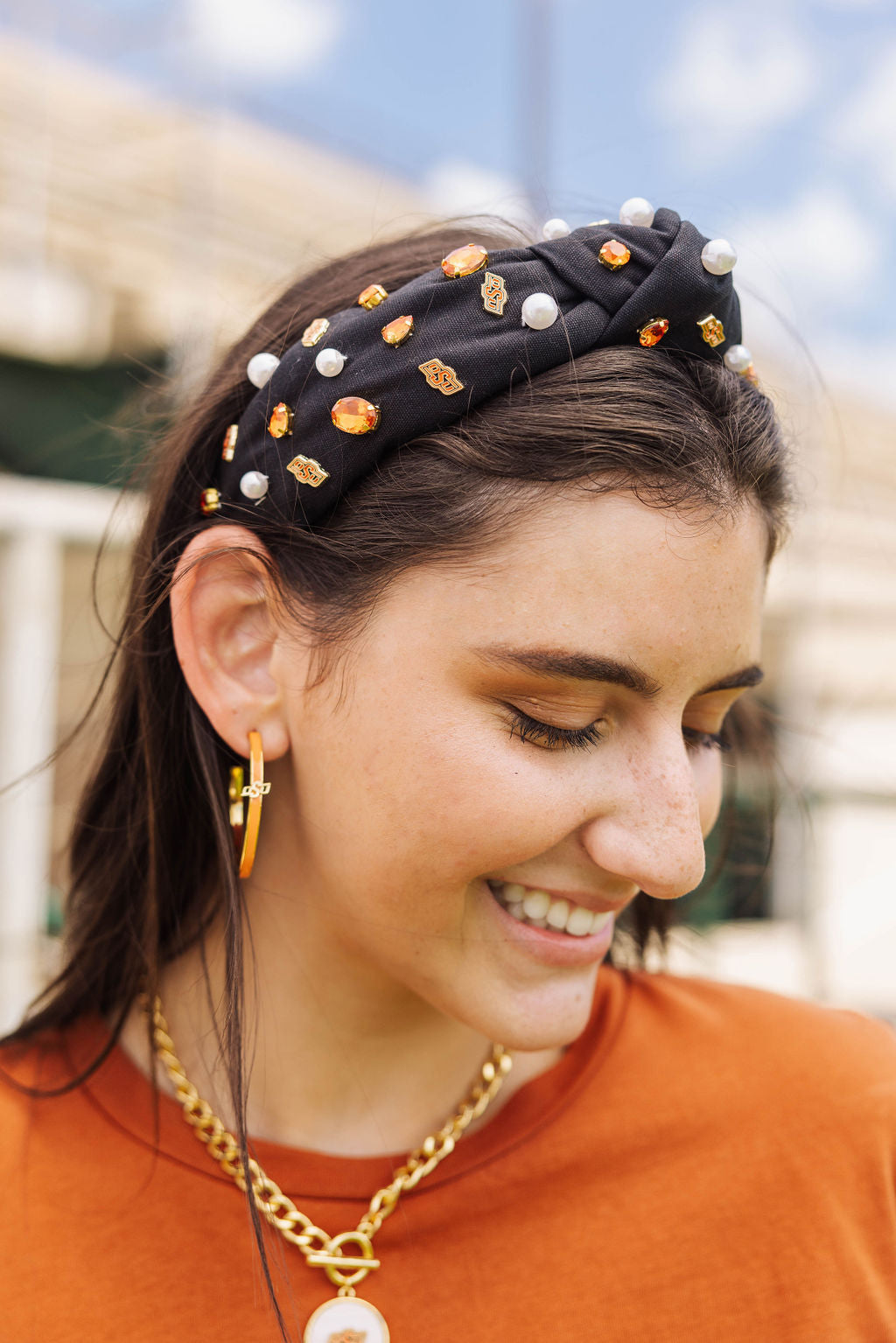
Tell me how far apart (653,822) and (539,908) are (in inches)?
5.4

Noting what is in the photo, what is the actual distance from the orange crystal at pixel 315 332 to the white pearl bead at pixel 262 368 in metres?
0.05

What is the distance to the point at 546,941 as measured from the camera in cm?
101

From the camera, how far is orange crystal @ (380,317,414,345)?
97 cm

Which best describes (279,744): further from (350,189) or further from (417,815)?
(350,189)

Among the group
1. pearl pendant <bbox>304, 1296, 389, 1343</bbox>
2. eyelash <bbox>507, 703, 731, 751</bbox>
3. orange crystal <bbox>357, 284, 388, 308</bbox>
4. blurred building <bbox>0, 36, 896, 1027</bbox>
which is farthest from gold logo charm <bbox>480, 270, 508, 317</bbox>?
blurred building <bbox>0, 36, 896, 1027</bbox>

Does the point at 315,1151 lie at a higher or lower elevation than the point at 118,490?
lower

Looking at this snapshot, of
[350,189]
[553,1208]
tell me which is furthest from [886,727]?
[553,1208]

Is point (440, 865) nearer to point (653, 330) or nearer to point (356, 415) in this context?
point (356, 415)

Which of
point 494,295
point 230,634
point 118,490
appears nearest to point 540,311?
point 494,295

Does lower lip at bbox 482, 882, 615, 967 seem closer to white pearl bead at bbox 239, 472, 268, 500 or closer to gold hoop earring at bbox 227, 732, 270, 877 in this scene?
gold hoop earring at bbox 227, 732, 270, 877

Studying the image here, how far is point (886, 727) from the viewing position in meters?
4.50

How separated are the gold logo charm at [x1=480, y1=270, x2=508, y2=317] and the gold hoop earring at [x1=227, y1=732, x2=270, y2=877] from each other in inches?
17.1

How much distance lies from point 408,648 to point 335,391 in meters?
0.24

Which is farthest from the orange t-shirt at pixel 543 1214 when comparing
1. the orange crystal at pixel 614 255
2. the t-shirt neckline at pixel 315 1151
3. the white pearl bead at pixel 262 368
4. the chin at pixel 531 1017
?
the orange crystal at pixel 614 255
